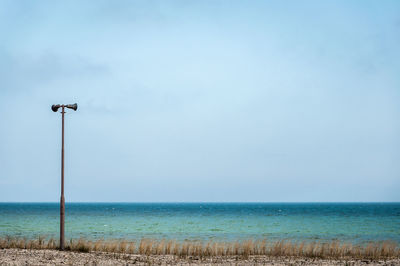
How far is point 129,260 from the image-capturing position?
70.4 ft

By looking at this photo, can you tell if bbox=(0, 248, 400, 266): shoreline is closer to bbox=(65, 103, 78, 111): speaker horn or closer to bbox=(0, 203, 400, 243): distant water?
bbox=(65, 103, 78, 111): speaker horn

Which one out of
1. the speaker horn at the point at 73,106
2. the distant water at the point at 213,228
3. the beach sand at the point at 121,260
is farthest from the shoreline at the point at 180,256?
the distant water at the point at 213,228

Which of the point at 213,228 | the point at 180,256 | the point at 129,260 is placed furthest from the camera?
the point at 213,228

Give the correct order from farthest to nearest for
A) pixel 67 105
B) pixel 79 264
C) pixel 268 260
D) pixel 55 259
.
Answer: pixel 67 105
pixel 268 260
pixel 55 259
pixel 79 264

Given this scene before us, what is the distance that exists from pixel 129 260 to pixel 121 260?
379 mm

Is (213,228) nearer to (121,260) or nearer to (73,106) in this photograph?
(73,106)

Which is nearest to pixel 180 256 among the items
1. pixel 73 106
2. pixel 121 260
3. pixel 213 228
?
pixel 121 260

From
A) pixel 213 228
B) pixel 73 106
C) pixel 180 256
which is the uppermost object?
pixel 73 106

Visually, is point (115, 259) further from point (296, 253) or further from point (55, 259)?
point (296, 253)

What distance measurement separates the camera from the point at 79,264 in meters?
19.5

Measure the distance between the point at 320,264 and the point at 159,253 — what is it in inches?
339

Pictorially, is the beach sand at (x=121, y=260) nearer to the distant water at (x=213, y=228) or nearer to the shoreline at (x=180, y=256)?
the shoreline at (x=180, y=256)

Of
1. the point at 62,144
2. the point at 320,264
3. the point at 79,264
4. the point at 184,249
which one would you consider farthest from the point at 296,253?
the point at 62,144

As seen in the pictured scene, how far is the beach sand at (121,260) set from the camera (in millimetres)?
20172
